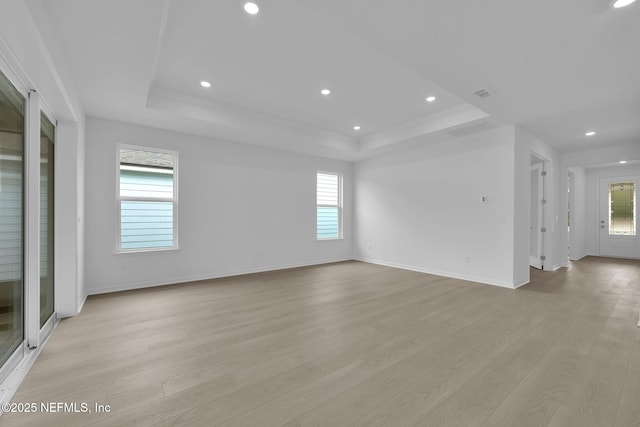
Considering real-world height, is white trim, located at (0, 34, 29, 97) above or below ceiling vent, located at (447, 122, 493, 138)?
below

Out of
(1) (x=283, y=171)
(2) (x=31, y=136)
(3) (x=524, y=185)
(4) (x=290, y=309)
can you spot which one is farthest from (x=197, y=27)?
(3) (x=524, y=185)

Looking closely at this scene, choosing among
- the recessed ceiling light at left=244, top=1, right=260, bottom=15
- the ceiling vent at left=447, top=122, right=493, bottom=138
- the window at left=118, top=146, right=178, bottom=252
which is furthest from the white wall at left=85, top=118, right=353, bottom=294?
the recessed ceiling light at left=244, top=1, right=260, bottom=15

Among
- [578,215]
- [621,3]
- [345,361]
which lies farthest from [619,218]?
[345,361]

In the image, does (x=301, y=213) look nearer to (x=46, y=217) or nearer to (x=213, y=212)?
(x=213, y=212)

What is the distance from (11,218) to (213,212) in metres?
3.08

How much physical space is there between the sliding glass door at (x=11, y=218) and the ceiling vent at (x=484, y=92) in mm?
4378

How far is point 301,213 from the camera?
6398mm

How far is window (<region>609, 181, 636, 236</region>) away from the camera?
7.45 meters

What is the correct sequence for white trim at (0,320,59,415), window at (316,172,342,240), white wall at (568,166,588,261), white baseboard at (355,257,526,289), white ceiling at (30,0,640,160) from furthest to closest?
1. white wall at (568,166,588,261)
2. window at (316,172,342,240)
3. white baseboard at (355,257,526,289)
4. white ceiling at (30,0,640,160)
5. white trim at (0,320,59,415)

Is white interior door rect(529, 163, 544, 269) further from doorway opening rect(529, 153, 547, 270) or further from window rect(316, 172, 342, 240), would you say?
window rect(316, 172, 342, 240)

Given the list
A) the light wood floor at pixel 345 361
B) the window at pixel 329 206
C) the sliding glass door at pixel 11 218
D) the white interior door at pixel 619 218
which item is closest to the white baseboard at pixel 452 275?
the light wood floor at pixel 345 361

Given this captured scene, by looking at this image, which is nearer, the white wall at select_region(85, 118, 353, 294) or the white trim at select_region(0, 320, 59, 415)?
the white trim at select_region(0, 320, 59, 415)

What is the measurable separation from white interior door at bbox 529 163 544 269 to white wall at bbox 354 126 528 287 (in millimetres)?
2246

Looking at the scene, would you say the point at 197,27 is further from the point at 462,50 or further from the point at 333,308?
the point at 333,308
